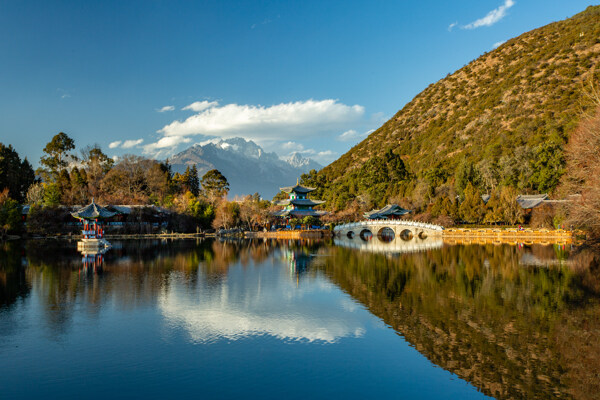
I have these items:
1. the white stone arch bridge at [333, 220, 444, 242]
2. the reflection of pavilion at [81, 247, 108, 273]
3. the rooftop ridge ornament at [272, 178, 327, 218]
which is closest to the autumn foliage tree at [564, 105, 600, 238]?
the white stone arch bridge at [333, 220, 444, 242]

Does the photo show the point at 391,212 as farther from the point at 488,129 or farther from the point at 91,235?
the point at 91,235

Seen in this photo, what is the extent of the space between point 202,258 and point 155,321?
60.3ft

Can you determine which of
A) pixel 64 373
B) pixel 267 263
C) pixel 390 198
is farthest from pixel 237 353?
pixel 390 198

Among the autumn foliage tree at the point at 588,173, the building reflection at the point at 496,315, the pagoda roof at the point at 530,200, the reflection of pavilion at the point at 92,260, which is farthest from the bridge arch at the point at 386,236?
the reflection of pavilion at the point at 92,260

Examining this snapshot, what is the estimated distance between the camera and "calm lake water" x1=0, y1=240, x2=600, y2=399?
9828 mm

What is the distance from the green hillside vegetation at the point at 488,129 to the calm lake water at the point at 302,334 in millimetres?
33595

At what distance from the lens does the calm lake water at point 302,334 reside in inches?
387

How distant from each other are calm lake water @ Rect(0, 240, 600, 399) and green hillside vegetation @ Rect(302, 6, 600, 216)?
33.6m

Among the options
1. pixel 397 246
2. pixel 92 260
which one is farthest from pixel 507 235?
pixel 92 260

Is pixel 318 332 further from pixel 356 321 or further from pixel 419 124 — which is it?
pixel 419 124

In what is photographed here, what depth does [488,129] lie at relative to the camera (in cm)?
8719

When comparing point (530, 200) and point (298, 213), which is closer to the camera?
point (530, 200)

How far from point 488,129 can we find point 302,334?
276 ft

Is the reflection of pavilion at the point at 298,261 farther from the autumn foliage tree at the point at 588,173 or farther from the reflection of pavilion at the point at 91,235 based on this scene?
the reflection of pavilion at the point at 91,235
